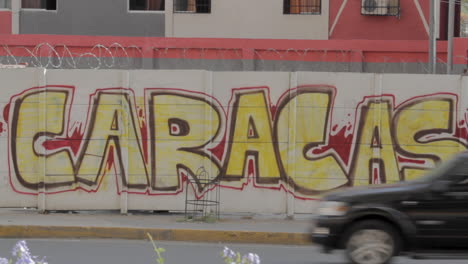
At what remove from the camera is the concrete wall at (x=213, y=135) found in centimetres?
1392

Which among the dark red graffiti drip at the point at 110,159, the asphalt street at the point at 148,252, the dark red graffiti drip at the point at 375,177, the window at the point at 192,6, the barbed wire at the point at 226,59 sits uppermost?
the window at the point at 192,6

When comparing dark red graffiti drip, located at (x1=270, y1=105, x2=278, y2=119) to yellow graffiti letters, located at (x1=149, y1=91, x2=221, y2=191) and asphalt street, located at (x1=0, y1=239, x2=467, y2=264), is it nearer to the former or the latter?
yellow graffiti letters, located at (x1=149, y1=91, x2=221, y2=191)

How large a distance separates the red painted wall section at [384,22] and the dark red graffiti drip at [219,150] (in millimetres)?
15813

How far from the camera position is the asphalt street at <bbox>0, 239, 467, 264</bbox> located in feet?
34.2

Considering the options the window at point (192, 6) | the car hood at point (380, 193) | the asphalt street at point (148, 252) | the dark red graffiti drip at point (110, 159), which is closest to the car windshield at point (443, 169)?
the car hood at point (380, 193)

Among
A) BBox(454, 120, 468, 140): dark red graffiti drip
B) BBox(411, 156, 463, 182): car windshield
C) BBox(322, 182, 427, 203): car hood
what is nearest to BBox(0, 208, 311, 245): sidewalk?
BBox(322, 182, 427, 203): car hood

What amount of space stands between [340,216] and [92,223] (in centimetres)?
493

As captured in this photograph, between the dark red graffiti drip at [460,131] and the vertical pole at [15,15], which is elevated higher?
the vertical pole at [15,15]

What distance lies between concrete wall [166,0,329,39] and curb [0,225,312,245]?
17364mm

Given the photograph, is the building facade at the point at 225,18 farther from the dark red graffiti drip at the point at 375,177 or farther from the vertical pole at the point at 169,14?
the dark red graffiti drip at the point at 375,177

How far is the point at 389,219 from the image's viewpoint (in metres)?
9.32

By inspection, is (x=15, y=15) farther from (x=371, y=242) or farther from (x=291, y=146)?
(x=371, y=242)

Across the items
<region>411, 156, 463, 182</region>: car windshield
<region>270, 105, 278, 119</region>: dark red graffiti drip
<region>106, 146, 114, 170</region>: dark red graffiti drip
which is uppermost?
<region>270, 105, 278, 119</region>: dark red graffiti drip

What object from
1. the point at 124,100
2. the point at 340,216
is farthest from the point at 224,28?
the point at 340,216
